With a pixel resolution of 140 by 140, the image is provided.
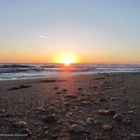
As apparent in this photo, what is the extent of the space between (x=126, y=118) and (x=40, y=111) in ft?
5.74

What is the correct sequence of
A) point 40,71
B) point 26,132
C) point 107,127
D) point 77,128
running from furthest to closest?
point 40,71 < point 107,127 < point 77,128 < point 26,132

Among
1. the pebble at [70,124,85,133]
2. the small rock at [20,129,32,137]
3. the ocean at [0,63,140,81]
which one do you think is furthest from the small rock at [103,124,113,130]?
the ocean at [0,63,140,81]

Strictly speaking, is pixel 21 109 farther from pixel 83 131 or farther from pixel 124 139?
pixel 124 139

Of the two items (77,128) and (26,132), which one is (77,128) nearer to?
(77,128)

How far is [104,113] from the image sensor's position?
3.64 metres

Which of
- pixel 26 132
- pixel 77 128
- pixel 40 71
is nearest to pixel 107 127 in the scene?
pixel 77 128

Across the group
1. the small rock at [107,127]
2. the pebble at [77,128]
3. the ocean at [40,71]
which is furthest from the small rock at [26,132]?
the ocean at [40,71]

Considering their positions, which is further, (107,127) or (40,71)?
(40,71)

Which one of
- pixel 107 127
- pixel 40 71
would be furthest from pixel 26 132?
pixel 40 71

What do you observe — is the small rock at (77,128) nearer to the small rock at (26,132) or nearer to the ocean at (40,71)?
the small rock at (26,132)

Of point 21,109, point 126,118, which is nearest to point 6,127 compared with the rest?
point 21,109

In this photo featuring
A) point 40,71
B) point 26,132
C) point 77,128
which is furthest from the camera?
point 40,71

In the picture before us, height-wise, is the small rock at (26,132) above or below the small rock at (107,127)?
above

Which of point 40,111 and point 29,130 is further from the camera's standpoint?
point 40,111
